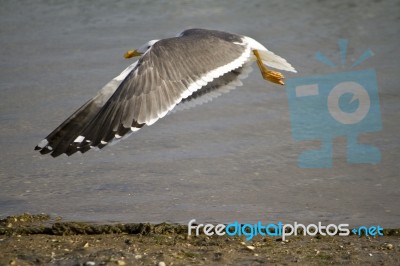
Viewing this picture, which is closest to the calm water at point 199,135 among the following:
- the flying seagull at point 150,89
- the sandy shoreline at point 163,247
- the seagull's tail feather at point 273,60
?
the sandy shoreline at point 163,247

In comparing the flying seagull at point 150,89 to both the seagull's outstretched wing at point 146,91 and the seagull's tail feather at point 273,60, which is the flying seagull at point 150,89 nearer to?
the seagull's outstretched wing at point 146,91

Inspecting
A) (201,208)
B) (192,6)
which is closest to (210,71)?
(201,208)

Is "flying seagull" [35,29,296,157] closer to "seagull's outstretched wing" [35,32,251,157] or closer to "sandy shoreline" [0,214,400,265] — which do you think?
"seagull's outstretched wing" [35,32,251,157]

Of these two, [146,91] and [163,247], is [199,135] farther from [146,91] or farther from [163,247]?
[163,247]

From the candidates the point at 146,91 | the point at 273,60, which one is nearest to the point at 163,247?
the point at 146,91

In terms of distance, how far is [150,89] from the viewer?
5289 millimetres

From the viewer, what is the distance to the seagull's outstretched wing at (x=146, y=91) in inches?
204

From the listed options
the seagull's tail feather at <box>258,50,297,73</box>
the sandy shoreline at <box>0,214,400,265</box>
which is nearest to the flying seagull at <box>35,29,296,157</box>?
the seagull's tail feather at <box>258,50,297,73</box>

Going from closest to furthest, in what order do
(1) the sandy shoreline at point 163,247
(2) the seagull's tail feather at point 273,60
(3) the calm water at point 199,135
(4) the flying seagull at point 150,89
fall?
(1) the sandy shoreline at point 163,247 < (4) the flying seagull at point 150,89 < (3) the calm water at point 199,135 < (2) the seagull's tail feather at point 273,60

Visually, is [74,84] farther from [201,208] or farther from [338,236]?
[338,236]

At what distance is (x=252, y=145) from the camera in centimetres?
653

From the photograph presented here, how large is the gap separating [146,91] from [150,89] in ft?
0.10

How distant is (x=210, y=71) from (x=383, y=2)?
5.17 meters

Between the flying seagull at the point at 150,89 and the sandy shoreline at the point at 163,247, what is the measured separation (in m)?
0.52
